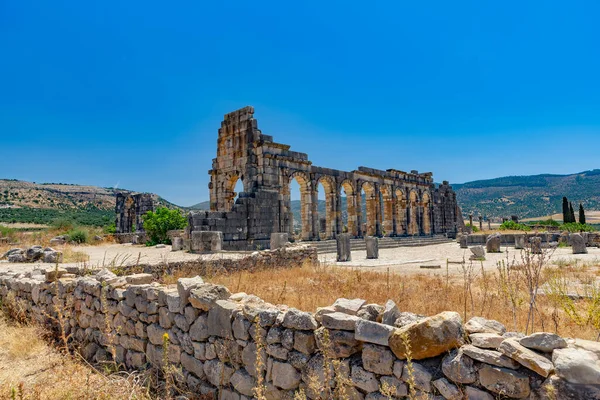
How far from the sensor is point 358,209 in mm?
25594

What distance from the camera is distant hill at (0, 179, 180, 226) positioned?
62.7 meters

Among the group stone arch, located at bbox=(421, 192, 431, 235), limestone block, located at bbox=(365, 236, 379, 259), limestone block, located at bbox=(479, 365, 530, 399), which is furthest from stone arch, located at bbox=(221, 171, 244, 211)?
stone arch, located at bbox=(421, 192, 431, 235)

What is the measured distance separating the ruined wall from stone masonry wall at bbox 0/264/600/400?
1105 inches

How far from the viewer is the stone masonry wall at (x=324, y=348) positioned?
232 cm

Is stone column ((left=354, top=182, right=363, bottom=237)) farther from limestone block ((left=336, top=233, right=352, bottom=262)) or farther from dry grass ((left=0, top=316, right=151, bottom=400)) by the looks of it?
dry grass ((left=0, top=316, right=151, bottom=400))

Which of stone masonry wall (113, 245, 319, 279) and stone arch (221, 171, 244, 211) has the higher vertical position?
stone arch (221, 171, 244, 211)

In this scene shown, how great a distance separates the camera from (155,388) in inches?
169

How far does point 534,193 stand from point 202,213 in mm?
117985

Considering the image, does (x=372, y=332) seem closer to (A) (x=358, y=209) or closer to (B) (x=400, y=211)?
(A) (x=358, y=209)

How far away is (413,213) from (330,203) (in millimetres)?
11556

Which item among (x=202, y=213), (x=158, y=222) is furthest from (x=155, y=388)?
(x=158, y=222)

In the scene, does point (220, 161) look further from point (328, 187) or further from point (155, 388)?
point (155, 388)

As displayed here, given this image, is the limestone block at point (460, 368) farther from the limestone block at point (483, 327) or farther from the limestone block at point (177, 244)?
the limestone block at point (177, 244)

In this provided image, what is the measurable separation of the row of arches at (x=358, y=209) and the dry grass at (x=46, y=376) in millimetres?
14533
